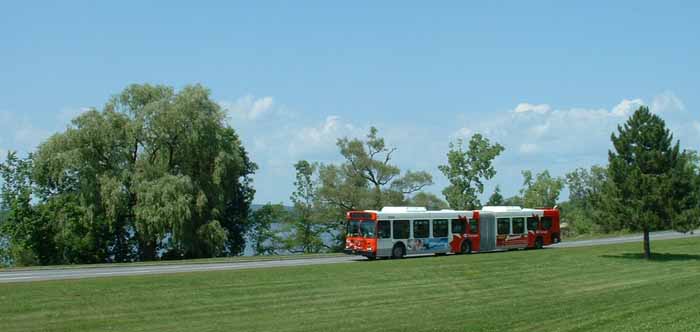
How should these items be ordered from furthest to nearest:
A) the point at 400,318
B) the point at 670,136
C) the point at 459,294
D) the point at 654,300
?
the point at 670,136 → the point at 459,294 → the point at 654,300 → the point at 400,318

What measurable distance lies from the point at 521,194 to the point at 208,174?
51.7 m

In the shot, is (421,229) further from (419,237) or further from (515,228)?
(515,228)

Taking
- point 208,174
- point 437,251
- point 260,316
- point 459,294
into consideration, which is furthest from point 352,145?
point 260,316

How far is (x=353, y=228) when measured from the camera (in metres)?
39.9

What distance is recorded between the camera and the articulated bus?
129ft

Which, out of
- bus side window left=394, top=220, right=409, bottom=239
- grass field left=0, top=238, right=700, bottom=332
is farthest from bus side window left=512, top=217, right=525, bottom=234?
grass field left=0, top=238, right=700, bottom=332

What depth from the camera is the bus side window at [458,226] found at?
42.7m

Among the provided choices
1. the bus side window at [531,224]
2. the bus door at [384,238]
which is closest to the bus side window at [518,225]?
the bus side window at [531,224]

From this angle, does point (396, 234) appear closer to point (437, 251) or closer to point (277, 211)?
point (437, 251)

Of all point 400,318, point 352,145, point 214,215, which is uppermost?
point 352,145

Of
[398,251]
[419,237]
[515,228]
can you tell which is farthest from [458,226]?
[515,228]

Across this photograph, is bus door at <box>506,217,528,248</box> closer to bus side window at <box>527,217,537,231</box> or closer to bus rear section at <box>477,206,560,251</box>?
bus rear section at <box>477,206,560,251</box>

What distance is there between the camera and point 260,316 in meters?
19.0

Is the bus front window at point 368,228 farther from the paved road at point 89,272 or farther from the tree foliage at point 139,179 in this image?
the tree foliage at point 139,179
